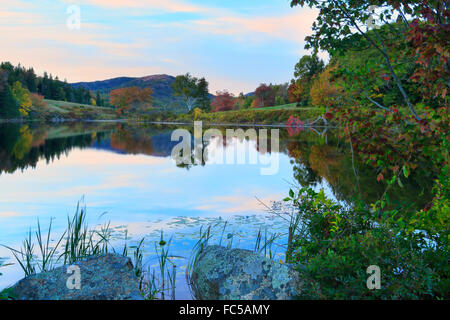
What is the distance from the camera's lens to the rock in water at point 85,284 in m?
4.15

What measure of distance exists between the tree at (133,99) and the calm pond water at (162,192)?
81.9m

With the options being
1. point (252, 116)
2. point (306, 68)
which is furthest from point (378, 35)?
point (306, 68)

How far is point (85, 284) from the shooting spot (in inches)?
170

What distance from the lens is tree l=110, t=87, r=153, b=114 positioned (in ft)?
342

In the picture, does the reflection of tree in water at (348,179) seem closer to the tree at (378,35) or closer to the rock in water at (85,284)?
the tree at (378,35)

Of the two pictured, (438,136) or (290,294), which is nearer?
(290,294)

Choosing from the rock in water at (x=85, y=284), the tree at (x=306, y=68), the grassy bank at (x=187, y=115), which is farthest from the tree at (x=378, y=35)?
the tree at (x=306, y=68)

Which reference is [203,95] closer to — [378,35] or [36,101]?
[36,101]

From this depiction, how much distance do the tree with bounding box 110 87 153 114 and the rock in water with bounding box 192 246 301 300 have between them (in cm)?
10331

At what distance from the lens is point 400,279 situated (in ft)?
12.4

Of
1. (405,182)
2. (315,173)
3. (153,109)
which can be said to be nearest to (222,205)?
(315,173)

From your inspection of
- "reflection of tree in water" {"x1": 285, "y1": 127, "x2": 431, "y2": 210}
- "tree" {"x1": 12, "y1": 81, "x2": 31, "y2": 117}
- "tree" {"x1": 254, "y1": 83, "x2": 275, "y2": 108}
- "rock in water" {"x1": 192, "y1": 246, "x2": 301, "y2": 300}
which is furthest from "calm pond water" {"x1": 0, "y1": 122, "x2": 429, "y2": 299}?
"tree" {"x1": 254, "y1": 83, "x2": 275, "y2": 108}

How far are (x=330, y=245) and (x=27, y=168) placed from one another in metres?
18.9
